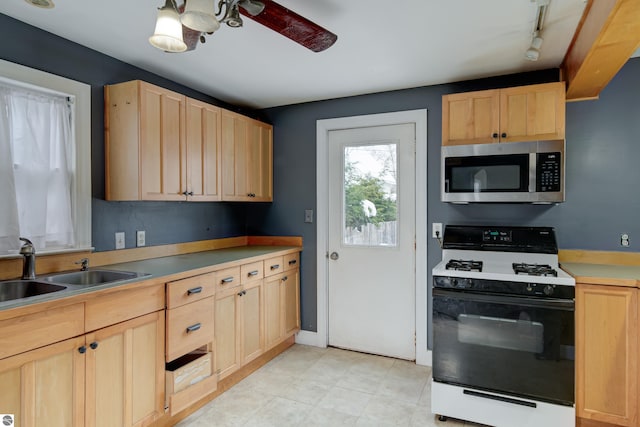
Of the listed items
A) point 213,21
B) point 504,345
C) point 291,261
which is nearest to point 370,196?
point 291,261

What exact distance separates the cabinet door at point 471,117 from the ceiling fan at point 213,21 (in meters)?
1.27

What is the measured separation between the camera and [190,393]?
2217 mm

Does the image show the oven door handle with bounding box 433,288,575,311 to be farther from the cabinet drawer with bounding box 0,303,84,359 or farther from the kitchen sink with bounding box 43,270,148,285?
the cabinet drawer with bounding box 0,303,84,359

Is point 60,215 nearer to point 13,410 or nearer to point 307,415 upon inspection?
point 13,410

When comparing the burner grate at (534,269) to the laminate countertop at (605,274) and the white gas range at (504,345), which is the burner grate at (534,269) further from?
the laminate countertop at (605,274)

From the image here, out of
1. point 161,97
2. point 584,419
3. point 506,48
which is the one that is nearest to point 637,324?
point 584,419

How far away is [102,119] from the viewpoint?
2.44m

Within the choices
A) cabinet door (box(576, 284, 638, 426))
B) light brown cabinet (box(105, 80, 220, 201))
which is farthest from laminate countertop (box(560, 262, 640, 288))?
light brown cabinet (box(105, 80, 220, 201))

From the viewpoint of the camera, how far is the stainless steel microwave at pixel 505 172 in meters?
2.44

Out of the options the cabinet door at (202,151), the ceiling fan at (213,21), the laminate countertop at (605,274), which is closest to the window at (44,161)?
the cabinet door at (202,151)

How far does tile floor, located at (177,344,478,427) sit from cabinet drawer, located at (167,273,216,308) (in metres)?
0.75

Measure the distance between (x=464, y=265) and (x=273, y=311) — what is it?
1591 mm

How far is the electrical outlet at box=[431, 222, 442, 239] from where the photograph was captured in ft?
9.98

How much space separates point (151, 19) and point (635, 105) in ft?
10.2
